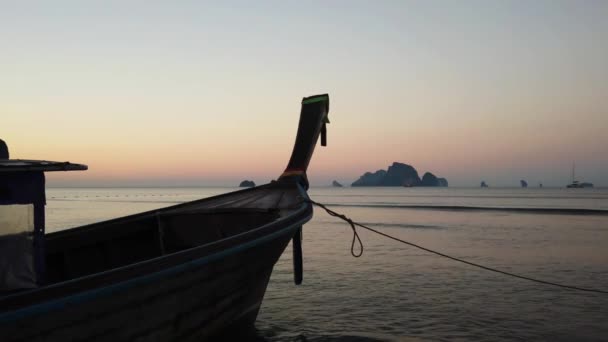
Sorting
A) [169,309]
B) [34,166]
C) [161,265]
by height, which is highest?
[34,166]

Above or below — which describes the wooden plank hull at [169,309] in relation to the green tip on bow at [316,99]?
below

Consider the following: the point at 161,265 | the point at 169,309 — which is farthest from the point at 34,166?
the point at 169,309

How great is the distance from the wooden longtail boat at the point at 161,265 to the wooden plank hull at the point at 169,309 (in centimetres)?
1

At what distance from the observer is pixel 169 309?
16.1 ft

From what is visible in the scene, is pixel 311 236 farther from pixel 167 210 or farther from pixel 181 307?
pixel 181 307

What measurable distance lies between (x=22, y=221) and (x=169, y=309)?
1.86 metres

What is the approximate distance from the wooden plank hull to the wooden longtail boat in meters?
0.01

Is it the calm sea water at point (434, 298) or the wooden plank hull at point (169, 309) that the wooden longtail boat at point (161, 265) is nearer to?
the wooden plank hull at point (169, 309)

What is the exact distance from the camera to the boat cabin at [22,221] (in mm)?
4758

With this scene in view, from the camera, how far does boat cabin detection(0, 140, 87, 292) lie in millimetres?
4758

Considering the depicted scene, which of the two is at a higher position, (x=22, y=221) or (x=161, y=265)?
(x=22, y=221)

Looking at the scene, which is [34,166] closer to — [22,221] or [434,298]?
[22,221]

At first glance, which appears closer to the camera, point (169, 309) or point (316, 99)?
point (169, 309)

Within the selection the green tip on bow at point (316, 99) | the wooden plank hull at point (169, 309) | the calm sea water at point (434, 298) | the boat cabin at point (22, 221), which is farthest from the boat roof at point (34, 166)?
the green tip on bow at point (316, 99)
